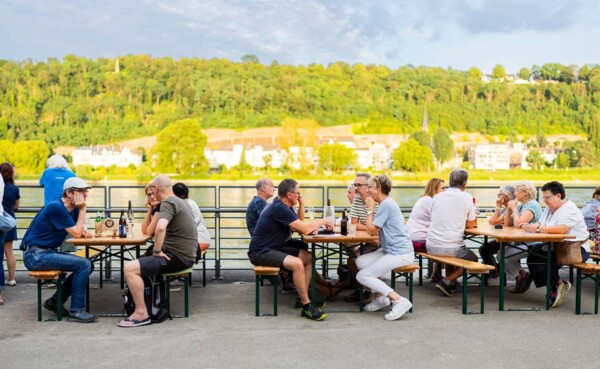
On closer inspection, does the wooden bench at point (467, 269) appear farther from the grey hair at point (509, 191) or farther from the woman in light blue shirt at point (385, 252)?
the grey hair at point (509, 191)

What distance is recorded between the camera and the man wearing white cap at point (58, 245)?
14.6 ft

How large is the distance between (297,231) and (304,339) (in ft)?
2.96

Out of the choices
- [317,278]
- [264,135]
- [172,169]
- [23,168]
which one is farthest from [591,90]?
[317,278]

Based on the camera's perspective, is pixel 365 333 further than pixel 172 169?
No

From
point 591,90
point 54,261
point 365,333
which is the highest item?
point 591,90

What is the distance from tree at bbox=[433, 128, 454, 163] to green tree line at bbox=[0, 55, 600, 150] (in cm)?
939

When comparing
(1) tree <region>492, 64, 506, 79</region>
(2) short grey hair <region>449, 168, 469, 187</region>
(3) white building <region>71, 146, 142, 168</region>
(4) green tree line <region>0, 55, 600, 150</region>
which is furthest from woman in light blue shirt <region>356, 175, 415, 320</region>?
(1) tree <region>492, 64, 506, 79</region>

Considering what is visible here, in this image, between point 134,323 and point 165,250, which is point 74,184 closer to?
point 165,250

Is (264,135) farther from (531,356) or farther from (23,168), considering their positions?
(531,356)

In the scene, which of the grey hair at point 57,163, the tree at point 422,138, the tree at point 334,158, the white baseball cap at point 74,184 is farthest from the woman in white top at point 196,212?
the tree at point 422,138

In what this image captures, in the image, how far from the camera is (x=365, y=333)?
165 inches

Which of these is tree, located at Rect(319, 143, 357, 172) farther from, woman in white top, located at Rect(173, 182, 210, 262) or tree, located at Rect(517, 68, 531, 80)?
woman in white top, located at Rect(173, 182, 210, 262)

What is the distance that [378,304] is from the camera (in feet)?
15.7

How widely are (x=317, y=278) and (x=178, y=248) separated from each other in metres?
1.30
